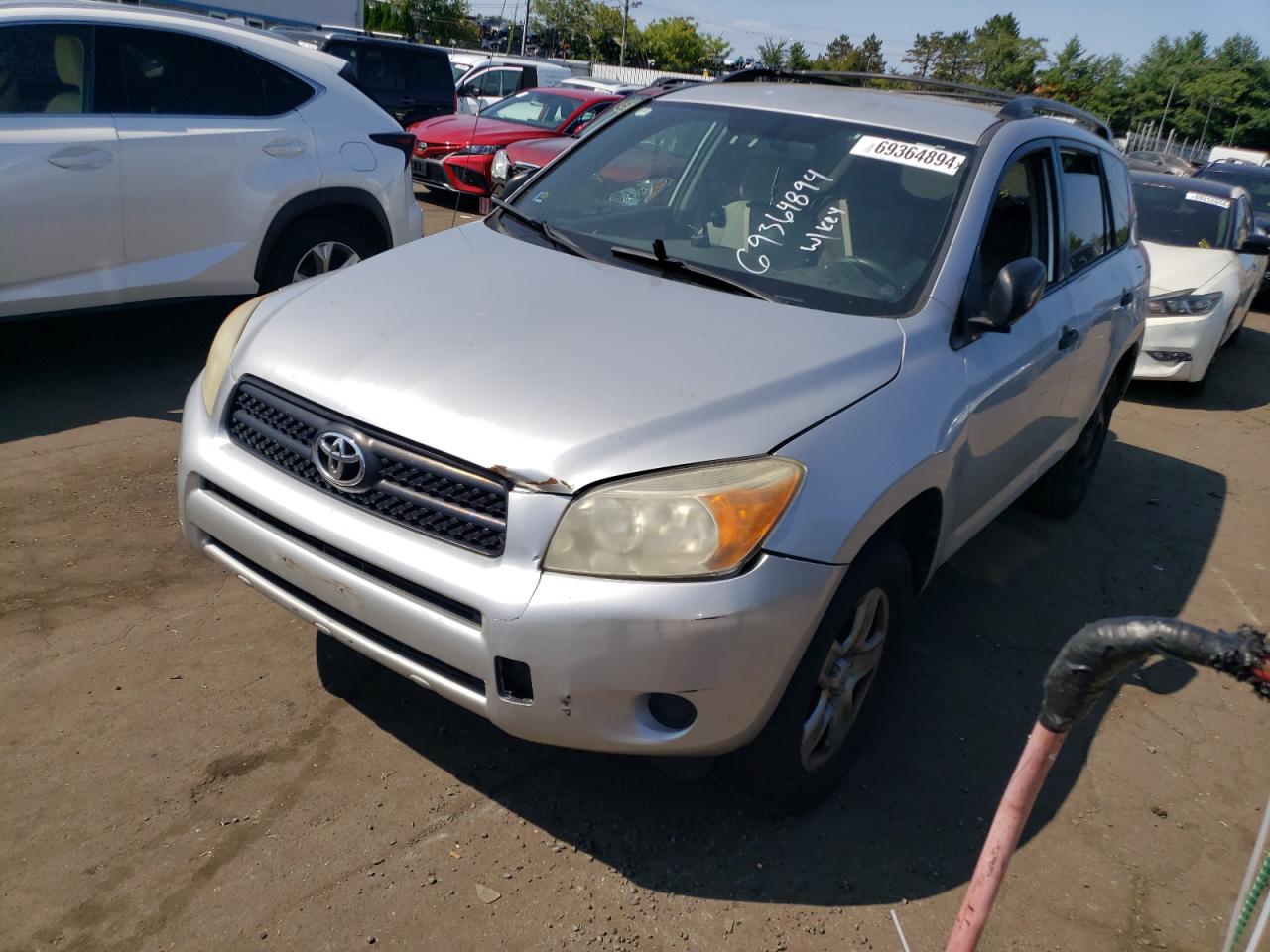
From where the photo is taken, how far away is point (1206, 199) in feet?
30.8

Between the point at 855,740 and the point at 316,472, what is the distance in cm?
161

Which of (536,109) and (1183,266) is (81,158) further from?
(536,109)

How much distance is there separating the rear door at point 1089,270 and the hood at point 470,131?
904 cm

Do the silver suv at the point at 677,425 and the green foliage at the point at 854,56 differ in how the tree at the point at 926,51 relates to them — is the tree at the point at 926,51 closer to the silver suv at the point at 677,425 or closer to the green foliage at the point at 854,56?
the green foliage at the point at 854,56

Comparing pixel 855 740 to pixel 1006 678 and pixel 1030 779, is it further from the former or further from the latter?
pixel 1030 779

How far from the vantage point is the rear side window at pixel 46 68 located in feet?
16.1

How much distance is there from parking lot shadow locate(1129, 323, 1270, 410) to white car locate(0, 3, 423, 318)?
5.82m

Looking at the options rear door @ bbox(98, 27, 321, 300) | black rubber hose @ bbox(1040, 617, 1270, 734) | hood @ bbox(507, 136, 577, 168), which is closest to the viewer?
black rubber hose @ bbox(1040, 617, 1270, 734)

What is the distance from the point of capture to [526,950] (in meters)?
2.43

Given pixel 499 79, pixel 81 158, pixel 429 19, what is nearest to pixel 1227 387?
pixel 81 158

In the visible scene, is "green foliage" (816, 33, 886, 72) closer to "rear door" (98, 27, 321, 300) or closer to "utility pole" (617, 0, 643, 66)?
"utility pole" (617, 0, 643, 66)

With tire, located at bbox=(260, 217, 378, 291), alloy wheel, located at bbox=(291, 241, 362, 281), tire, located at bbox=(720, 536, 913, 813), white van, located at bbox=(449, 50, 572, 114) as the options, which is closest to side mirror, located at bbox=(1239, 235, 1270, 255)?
tire, located at bbox=(260, 217, 378, 291)

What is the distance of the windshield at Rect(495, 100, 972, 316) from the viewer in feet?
10.9

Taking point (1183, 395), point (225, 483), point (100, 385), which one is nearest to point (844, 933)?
point (225, 483)
